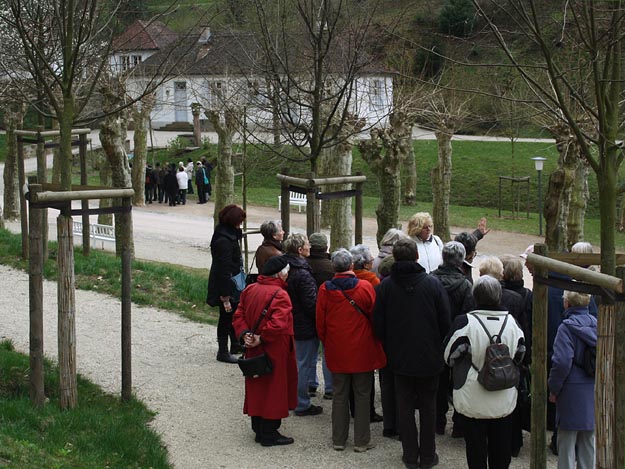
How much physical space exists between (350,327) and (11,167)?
18.1 metres

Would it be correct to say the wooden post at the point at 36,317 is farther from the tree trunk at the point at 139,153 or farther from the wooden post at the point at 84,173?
the tree trunk at the point at 139,153

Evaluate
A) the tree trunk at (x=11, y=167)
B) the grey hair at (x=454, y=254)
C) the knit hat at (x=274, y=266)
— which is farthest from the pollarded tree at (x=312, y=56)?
the tree trunk at (x=11, y=167)

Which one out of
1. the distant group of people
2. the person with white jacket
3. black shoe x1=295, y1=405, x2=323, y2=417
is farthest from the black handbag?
the distant group of people

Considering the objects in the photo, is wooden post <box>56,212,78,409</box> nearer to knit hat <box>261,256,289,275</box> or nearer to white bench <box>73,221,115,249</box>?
knit hat <box>261,256,289,275</box>

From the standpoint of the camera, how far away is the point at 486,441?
677 centimetres

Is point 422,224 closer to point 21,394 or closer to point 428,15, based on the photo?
point 21,394

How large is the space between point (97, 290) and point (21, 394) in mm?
5471

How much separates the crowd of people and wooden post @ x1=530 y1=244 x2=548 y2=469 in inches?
8.3

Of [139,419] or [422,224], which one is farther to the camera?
[422,224]

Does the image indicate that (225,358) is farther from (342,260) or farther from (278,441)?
(342,260)

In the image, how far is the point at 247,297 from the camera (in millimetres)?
7719

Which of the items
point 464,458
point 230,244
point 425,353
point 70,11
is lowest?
point 464,458

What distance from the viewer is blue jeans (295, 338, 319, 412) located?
847 cm

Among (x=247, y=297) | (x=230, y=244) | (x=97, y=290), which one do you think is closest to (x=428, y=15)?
(x=97, y=290)
